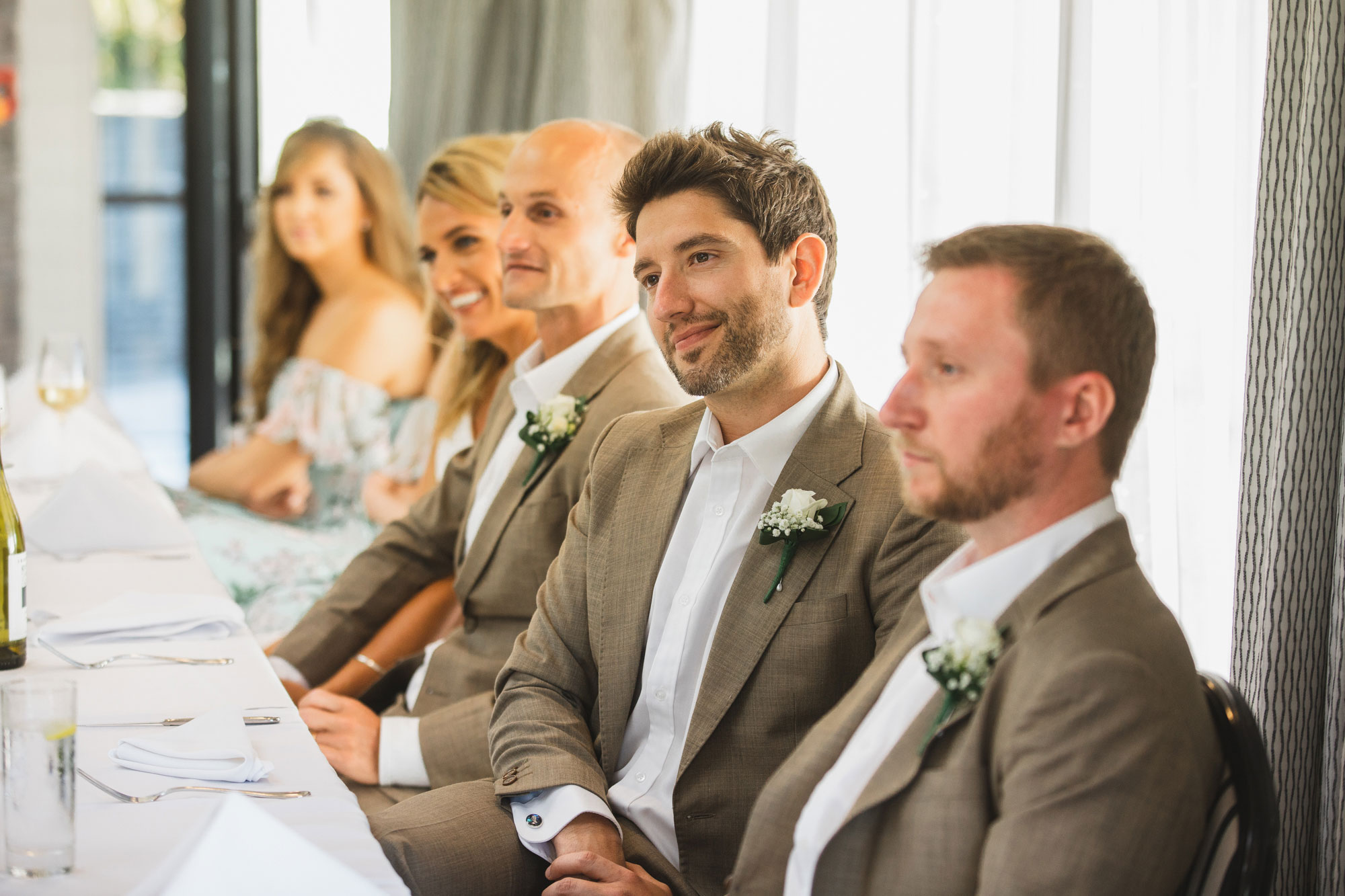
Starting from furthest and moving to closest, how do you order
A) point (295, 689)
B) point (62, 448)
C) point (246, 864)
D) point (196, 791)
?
point (62, 448), point (295, 689), point (196, 791), point (246, 864)

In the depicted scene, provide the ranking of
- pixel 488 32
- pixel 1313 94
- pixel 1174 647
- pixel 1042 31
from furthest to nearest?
pixel 488 32 → pixel 1042 31 → pixel 1313 94 → pixel 1174 647

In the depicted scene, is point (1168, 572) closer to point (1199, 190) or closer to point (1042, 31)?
point (1199, 190)

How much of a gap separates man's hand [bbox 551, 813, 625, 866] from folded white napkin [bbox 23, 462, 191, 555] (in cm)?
134

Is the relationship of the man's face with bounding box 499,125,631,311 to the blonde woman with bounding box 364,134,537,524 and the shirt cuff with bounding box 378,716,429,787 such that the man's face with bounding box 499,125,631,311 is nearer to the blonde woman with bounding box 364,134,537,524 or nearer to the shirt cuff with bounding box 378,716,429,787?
the blonde woman with bounding box 364,134,537,524

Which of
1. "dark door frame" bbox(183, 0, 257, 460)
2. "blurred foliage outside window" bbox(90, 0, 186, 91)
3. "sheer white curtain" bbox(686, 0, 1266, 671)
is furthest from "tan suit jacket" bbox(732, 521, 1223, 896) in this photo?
"blurred foliage outside window" bbox(90, 0, 186, 91)

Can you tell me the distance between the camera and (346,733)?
6.77 ft

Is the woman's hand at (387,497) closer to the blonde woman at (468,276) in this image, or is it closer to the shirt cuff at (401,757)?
the blonde woman at (468,276)

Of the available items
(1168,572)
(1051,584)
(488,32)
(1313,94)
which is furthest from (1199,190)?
(488,32)

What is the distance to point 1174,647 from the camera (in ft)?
3.33

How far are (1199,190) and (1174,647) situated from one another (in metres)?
1.11

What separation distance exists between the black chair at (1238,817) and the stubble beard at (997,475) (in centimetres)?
25

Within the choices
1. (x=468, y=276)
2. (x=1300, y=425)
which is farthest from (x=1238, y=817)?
(x=468, y=276)

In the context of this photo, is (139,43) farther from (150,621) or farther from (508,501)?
(150,621)

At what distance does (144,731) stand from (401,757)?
64cm
